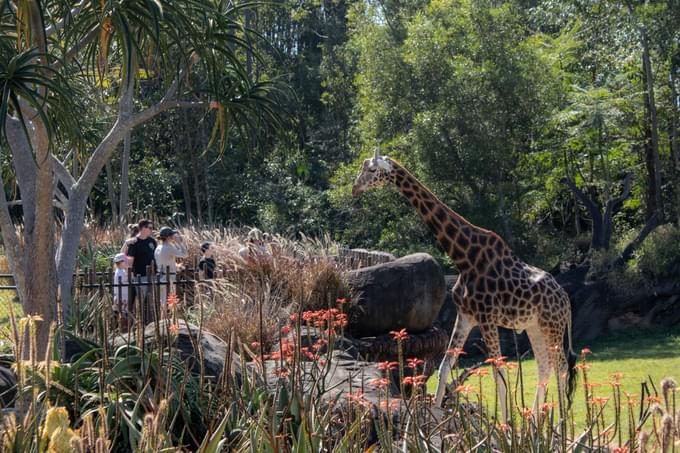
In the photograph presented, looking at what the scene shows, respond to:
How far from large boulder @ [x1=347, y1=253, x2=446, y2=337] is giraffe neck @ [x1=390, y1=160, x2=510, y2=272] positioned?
A: 9.07 ft

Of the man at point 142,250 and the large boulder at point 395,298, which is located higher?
the man at point 142,250

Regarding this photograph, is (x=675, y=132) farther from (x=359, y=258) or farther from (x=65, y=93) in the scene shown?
(x=65, y=93)

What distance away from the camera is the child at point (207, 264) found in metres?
11.6

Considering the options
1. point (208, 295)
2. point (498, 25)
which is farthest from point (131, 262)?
point (498, 25)

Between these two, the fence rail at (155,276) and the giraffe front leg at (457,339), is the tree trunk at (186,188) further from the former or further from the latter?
the giraffe front leg at (457,339)

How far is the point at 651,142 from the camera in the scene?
19969 millimetres

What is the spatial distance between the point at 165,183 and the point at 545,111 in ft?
37.6

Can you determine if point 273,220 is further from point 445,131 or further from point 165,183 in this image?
point 445,131

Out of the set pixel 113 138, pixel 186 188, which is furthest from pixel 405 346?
pixel 186 188

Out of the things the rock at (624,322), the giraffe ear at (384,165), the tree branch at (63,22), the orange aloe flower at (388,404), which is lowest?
the rock at (624,322)

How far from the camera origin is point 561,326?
25.4ft

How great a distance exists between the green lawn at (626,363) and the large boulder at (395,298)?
819 mm

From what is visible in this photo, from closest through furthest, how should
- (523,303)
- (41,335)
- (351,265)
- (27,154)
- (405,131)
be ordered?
1. (41,335)
2. (27,154)
3. (523,303)
4. (351,265)
5. (405,131)

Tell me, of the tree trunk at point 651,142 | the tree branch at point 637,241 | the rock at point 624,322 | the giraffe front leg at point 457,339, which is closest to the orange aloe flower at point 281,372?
the giraffe front leg at point 457,339
